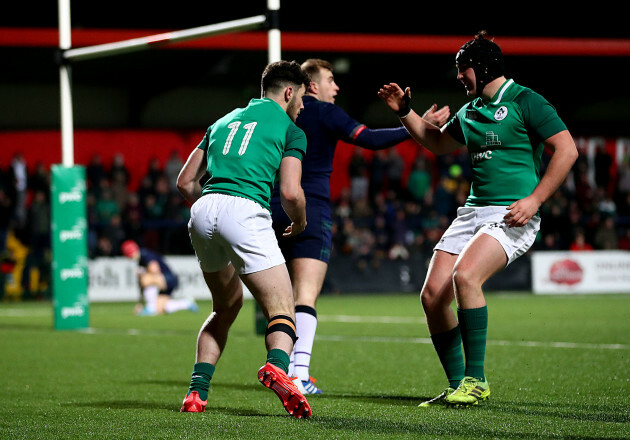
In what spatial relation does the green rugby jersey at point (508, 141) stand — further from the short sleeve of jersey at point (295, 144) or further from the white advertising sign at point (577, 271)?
the white advertising sign at point (577, 271)

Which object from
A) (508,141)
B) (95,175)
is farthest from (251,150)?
A: (95,175)

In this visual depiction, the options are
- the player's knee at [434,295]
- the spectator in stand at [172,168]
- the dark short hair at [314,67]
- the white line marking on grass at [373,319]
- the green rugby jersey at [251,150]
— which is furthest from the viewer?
the spectator in stand at [172,168]

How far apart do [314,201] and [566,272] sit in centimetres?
1649

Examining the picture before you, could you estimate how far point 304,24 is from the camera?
27406 millimetres

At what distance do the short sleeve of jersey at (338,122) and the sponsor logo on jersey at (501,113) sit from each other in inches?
43.3

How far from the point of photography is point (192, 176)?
534 cm

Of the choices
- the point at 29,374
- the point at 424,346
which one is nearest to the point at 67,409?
the point at 29,374

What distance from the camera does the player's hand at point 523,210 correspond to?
520 cm

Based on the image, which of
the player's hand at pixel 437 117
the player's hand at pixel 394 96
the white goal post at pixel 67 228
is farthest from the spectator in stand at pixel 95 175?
the player's hand at pixel 394 96

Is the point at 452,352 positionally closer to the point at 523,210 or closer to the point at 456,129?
the point at 523,210

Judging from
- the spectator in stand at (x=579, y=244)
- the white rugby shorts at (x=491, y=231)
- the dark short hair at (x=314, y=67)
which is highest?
the dark short hair at (x=314, y=67)

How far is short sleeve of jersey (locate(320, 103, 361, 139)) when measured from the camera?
20.6 feet

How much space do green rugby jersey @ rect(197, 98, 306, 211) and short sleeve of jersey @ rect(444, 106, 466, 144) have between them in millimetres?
1065

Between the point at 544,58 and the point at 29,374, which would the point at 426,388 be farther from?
the point at 544,58
